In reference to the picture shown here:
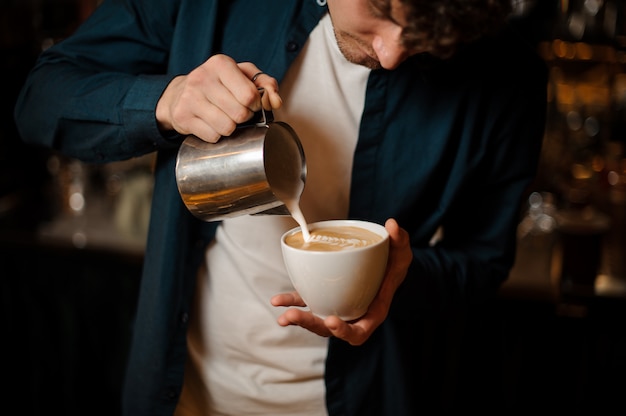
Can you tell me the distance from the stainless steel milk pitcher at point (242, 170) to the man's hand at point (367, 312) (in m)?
0.15

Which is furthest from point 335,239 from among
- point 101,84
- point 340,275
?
point 101,84

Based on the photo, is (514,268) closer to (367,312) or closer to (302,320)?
(367,312)

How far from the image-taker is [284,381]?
4.33ft

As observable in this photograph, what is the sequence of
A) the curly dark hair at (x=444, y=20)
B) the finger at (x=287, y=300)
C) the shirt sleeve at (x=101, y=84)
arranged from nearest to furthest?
1. the curly dark hair at (x=444, y=20)
2. the finger at (x=287, y=300)
3. the shirt sleeve at (x=101, y=84)

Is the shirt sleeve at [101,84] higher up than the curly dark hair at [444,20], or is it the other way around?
the curly dark hair at [444,20]

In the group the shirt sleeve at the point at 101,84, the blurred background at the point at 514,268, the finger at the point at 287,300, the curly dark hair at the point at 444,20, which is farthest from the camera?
the blurred background at the point at 514,268

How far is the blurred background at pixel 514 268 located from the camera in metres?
2.09

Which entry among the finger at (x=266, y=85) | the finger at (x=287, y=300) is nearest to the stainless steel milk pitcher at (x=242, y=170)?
the finger at (x=266, y=85)

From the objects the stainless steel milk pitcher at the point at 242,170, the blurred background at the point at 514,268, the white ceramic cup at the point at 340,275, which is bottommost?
the blurred background at the point at 514,268

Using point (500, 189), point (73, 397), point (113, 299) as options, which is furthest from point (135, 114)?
point (73, 397)

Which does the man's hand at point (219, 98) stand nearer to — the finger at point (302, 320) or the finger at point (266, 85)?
the finger at point (266, 85)

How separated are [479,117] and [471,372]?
1144 millimetres

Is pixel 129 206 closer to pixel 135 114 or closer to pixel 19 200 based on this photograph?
pixel 19 200

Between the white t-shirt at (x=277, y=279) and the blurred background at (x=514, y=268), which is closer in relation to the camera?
the white t-shirt at (x=277, y=279)
